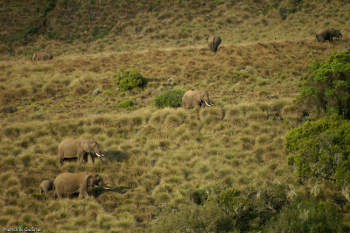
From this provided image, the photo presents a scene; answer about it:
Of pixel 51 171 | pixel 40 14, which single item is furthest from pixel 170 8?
pixel 51 171

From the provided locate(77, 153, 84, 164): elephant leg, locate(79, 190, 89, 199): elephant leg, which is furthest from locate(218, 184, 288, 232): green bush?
locate(77, 153, 84, 164): elephant leg

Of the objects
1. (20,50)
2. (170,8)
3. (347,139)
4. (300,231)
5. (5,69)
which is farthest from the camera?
(170,8)

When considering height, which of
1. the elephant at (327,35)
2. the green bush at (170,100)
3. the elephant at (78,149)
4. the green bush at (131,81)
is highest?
the elephant at (327,35)

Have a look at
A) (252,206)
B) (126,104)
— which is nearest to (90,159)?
(252,206)

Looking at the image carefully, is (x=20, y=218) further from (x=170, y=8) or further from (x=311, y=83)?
(x=170, y=8)

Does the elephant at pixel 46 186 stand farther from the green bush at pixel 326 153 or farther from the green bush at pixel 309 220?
the green bush at pixel 326 153

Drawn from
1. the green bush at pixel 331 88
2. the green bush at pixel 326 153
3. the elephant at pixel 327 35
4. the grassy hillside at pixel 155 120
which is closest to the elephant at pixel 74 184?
the grassy hillside at pixel 155 120

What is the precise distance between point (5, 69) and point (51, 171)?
20.1 metres

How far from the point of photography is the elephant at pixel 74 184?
11.5 m

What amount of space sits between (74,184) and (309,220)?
25.1 ft

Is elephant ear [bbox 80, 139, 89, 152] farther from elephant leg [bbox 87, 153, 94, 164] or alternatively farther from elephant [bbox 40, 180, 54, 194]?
elephant [bbox 40, 180, 54, 194]

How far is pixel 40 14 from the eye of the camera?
51219mm

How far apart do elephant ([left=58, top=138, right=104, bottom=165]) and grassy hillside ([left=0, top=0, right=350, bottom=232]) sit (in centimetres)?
40

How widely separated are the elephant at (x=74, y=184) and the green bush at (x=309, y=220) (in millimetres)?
6068
